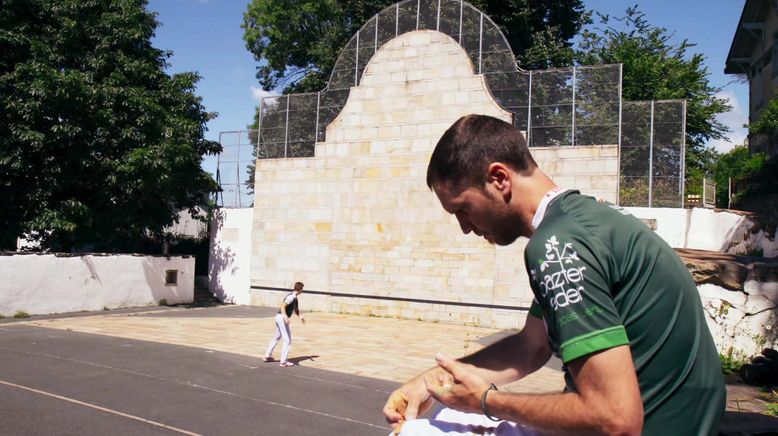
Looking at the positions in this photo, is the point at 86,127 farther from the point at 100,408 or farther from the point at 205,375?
the point at 100,408

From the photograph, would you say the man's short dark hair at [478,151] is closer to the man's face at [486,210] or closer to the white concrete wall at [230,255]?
the man's face at [486,210]

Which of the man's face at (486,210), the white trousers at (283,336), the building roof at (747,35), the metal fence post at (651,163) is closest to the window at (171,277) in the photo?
the white trousers at (283,336)

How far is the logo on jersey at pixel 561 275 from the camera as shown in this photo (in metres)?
1.62

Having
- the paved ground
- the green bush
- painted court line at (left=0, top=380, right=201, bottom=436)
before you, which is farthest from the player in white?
the green bush

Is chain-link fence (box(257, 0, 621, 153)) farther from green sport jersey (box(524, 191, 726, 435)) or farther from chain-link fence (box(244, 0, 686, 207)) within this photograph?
green sport jersey (box(524, 191, 726, 435))

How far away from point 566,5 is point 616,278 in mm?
31362

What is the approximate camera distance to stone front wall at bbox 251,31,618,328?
63.3ft

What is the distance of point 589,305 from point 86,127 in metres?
22.4

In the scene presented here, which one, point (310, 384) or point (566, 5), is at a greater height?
point (566, 5)

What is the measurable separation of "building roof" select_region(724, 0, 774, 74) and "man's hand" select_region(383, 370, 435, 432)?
1129 inches

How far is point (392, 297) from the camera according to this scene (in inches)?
827

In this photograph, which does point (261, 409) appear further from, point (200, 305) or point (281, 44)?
point (281, 44)

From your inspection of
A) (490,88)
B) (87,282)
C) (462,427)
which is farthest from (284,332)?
(490,88)

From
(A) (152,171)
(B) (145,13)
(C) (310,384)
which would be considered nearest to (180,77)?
(B) (145,13)
